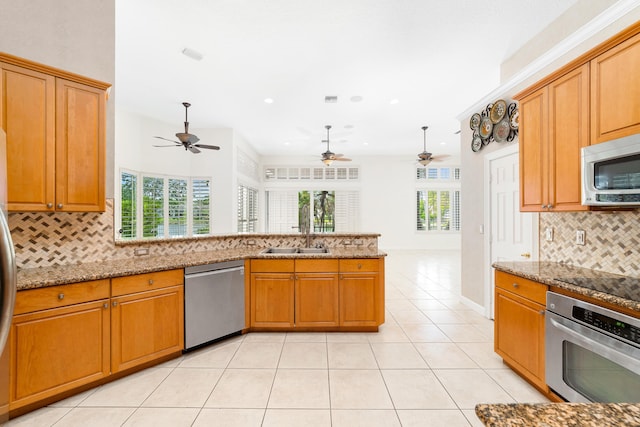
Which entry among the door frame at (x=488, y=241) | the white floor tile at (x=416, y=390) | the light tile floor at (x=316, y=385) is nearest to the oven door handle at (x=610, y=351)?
the light tile floor at (x=316, y=385)

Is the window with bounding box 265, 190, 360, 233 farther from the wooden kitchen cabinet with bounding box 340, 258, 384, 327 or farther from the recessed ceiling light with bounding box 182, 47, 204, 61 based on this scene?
the wooden kitchen cabinet with bounding box 340, 258, 384, 327

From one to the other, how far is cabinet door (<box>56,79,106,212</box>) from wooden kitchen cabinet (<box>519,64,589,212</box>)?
3.62m

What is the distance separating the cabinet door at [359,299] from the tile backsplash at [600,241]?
5.65ft

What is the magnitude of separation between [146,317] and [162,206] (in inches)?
177

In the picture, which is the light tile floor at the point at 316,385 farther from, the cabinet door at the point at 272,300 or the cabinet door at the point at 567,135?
the cabinet door at the point at 567,135

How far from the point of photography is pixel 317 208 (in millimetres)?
9477

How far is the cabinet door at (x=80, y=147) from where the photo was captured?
2.19m

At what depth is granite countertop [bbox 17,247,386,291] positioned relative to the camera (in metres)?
1.97

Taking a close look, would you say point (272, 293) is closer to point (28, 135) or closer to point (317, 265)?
point (317, 265)

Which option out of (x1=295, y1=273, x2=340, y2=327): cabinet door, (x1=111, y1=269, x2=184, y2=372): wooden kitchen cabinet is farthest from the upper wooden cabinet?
(x1=295, y1=273, x2=340, y2=327): cabinet door

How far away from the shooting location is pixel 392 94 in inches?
182

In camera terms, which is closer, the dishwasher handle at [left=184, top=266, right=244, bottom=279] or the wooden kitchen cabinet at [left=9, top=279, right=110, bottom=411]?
the wooden kitchen cabinet at [left=9, top=279, right=110, bottom=411]

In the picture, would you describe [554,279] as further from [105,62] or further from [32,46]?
[32,46]

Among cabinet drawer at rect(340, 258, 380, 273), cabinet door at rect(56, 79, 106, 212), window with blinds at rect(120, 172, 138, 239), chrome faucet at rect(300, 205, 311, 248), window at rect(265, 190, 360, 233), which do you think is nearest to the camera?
cabinet door at rect(56, 79, 106, 212)
